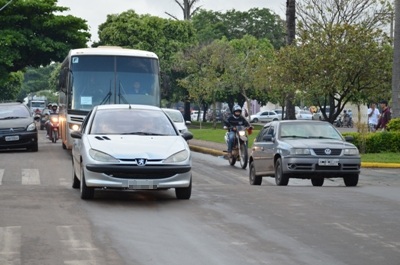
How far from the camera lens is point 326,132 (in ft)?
70.2

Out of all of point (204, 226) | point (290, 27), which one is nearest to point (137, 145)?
point (204, 226)

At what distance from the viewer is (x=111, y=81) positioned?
29.0 m

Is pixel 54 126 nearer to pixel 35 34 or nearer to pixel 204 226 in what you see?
pixel 35 34

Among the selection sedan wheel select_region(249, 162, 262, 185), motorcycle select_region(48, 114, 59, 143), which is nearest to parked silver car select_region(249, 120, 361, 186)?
sedan wheel select_region(249, 162, 262, 185)

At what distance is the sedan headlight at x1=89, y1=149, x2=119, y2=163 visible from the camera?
14922 mm

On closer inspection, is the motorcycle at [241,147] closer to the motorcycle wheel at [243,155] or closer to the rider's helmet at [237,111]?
the motorcycle wheel at [243,155]

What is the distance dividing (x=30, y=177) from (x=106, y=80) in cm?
673

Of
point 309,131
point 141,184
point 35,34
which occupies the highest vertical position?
point 35,34

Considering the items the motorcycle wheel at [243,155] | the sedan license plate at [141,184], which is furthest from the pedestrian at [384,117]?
the sedan license plate at [141,184]

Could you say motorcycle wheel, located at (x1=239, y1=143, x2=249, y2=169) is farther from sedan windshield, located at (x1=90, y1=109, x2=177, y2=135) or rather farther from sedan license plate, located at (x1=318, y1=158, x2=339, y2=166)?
sedan windshield, located at (x1=90, y1=109, x2=177, y2=135)

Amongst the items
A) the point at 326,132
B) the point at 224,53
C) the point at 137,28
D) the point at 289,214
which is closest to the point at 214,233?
the point at 289,214

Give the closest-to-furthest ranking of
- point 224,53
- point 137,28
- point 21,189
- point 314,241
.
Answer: point 314,241, point 21,189, point 224,53, point 137,28

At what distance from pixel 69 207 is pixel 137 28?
69281 millimetres

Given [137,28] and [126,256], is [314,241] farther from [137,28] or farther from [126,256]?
[137,28]
